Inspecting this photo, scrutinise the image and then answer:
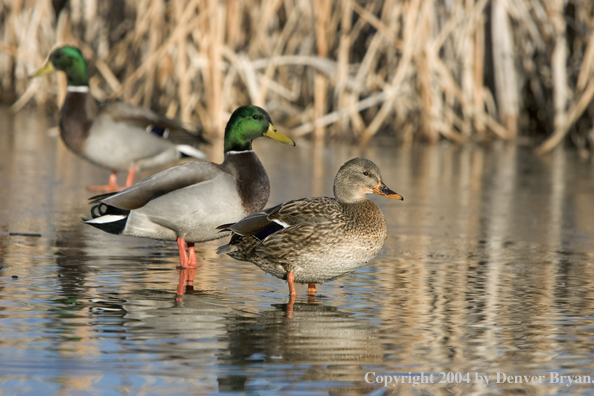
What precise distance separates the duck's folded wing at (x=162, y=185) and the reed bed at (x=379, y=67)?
6.65 metres

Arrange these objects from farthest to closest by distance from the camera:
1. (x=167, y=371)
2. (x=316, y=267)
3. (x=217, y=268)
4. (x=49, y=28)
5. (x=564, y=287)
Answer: (x=49, y=28) → (x=217, y=268) → (x=564, y=287) → (x=316, y=267) → (x=167, y=371)

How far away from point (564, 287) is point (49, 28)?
40.5 feet

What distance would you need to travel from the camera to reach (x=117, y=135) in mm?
8680

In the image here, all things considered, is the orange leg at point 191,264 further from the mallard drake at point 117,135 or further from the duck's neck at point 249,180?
the mallard drake at point 117,135

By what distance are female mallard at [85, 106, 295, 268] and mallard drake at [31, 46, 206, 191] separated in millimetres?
3059

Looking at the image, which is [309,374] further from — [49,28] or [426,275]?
[49,28]

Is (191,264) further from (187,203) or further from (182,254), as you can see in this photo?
(187,203)

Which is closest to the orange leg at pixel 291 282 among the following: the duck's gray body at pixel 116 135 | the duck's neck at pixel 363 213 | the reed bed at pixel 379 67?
the duck's neck at pixel 363 213

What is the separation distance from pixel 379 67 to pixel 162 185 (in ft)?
29.0

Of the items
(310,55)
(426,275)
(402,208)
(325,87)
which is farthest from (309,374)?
(310,55)

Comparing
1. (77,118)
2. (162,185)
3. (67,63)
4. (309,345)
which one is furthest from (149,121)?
(309,345)

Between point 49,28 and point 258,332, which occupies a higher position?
point 49,28

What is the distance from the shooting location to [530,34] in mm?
12336

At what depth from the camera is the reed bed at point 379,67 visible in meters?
11.9
